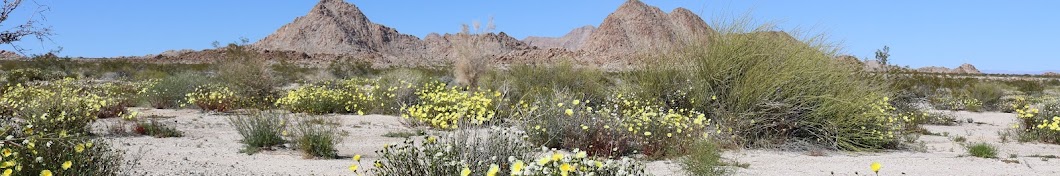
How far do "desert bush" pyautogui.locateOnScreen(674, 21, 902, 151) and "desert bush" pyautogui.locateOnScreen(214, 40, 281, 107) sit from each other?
10155 millimetres

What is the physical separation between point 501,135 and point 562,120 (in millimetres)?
3241

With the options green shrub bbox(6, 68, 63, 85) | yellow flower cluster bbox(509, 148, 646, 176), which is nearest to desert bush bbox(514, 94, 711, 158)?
yellow flower cluster bbox(509, 148, 646, 176)

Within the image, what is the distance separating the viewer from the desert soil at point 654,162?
21.5ft

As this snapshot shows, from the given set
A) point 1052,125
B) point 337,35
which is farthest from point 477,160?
point 337,35

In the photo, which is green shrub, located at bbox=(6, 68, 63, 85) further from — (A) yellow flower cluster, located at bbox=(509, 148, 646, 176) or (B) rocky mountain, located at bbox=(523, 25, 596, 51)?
(B) rocky mountain, located at bbox=(523, 25, 596, 51)

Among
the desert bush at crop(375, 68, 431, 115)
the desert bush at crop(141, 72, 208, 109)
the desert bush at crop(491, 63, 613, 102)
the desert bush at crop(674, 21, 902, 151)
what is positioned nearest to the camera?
the desert bush at crop(674, 21, 902, 151)

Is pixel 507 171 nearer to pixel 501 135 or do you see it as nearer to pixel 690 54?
pixel 501 135

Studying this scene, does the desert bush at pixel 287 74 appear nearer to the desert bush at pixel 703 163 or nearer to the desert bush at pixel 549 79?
the desert bush at pixel 549 79

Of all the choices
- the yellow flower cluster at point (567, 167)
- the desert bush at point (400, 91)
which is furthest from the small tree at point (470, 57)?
the yellow flower cluster at point (567, 167)

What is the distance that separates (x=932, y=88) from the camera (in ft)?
86.9

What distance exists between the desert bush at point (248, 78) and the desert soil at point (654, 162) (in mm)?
6356

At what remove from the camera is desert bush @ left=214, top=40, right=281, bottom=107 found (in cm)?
1659

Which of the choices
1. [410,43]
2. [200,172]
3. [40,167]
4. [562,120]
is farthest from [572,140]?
[410,43]

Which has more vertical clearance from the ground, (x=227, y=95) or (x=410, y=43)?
(x=410, y=43)
